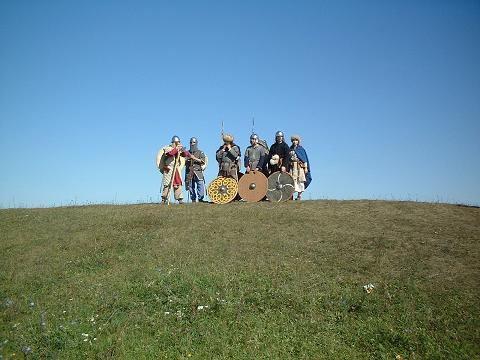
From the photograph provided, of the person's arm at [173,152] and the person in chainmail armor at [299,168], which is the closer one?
the person's arm at [173,152]

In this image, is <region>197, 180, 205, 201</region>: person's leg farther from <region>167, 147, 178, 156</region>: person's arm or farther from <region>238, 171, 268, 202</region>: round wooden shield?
<region>238, 171, 268, 202</region>: round wooden shield

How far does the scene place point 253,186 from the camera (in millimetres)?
16516

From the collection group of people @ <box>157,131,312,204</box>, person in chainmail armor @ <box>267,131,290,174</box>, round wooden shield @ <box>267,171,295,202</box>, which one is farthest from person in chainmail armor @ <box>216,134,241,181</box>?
round wooden shield @ <box>267,171,295,202</box>

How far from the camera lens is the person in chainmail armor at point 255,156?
17.4m

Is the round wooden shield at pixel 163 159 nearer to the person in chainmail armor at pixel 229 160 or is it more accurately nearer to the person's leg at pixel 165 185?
the person's leg at pixel 165 185

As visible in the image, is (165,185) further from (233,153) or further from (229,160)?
(233,153)

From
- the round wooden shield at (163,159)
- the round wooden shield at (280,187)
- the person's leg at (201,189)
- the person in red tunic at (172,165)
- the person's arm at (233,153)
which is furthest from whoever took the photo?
the person's leg at (201,189)

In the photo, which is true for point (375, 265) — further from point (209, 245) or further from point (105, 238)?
point (105, 238)

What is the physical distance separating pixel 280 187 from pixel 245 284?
7329 millimetres

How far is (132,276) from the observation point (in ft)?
33.0

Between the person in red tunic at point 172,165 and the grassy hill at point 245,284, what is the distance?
2796 mm

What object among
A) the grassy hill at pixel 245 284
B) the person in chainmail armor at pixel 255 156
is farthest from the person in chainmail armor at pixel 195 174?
the grassy hill at pixel 245 284

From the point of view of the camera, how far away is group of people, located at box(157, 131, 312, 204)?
17.2 m

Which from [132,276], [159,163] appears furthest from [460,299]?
[159,163]
